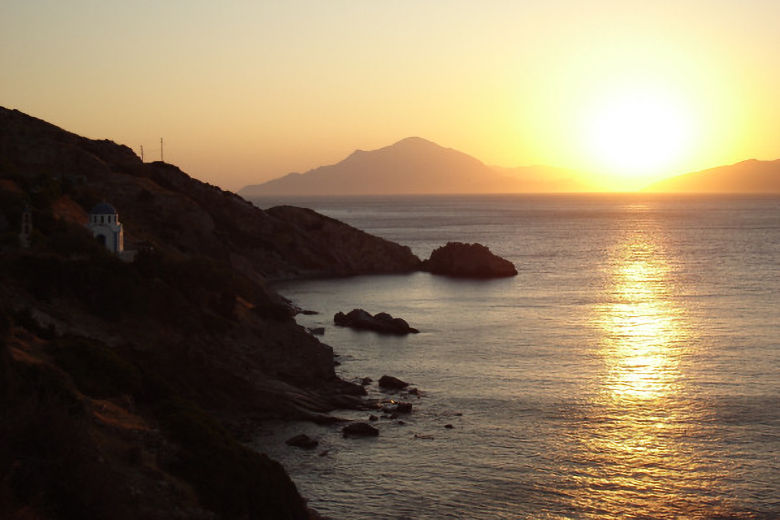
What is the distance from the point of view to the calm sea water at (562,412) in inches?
1439

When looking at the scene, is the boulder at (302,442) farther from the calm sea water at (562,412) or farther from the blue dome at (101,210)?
the blue dome at (101,210)

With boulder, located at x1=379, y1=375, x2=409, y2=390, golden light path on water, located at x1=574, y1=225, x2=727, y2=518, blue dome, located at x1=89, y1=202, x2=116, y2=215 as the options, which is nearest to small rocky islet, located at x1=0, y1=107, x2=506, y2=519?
blue dome, located at x1=89, y1=202, x2=116, y2=215

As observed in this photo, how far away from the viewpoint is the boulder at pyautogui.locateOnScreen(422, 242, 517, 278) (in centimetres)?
12250

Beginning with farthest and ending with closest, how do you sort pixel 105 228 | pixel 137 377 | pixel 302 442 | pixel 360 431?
pixel 105 228
pixel 360 431
pixel 302 442
pixel 137 377

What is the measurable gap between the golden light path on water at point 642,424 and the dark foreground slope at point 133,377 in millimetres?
15603

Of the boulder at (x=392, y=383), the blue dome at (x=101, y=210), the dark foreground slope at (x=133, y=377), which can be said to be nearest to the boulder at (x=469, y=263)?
the dark foreground slope at (x=133, y=377)

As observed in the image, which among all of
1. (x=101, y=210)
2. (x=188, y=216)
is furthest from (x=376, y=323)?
(x=188, y=216)

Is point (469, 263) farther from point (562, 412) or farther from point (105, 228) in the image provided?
point (562, 412)

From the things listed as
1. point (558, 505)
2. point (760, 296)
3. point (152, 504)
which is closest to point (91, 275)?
point (152, 504)

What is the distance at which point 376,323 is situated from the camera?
7569 cm

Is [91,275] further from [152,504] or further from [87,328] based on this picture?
[152,504]

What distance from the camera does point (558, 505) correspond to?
35.5 meters

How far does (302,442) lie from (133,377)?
10980mm

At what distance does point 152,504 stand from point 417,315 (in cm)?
6055
